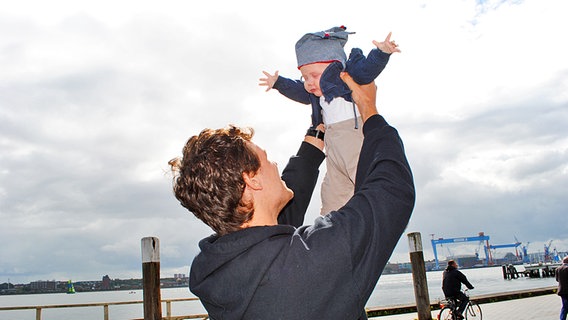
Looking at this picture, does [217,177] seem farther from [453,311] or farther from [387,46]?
[453,311]

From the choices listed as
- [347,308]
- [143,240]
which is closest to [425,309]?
[143,240]

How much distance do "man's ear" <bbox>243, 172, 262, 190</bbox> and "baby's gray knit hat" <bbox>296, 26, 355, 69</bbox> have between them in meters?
1.15

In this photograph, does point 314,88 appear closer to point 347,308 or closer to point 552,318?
point 347,308

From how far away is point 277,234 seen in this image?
1.57 m

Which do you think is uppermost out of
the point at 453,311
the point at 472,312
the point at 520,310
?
the point at 453,311

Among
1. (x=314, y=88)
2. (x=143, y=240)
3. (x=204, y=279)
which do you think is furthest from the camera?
(x=143, y=240)

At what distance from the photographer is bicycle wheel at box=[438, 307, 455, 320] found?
11.4 meters

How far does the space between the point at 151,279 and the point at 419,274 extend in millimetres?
6034

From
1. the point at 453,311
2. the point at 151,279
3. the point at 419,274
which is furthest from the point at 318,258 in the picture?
the point at 453,311

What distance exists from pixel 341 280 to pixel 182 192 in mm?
648

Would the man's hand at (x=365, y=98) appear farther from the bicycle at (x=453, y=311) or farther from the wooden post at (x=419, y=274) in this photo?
the bicycle at (x=453, y=311)

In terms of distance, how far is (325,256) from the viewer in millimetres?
1450

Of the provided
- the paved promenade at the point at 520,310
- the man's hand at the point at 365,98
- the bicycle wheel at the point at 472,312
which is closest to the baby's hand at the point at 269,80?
the man's hand at the point at 365,98

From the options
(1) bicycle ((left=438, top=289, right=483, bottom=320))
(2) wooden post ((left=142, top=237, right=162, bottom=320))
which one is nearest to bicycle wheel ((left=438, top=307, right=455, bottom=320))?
(1) bicycle ((left=438, top=289, right=483, bottom=320))
